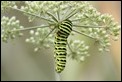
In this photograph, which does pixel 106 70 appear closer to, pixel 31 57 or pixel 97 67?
pixel 97 67

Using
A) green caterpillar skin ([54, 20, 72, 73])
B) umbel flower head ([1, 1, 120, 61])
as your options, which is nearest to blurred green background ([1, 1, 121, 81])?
umbel flower head ([1, 1, 120, 61])

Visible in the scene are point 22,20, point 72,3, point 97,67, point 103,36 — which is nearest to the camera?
point 72,3

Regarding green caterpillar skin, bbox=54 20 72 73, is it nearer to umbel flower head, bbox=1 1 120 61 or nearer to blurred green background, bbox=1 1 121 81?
umbel flower head, bbox=1 1 120 61

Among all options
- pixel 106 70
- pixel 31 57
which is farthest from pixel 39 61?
pixel 106 70

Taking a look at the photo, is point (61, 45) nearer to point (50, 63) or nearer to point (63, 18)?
point (63, 18)

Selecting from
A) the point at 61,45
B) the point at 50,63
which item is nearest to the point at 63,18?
the point at 61,45

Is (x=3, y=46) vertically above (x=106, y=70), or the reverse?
(x=3, y=46)

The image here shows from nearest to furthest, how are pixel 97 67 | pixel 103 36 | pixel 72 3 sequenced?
pixel 72 3, pixel 103 36, pixel 97 67
